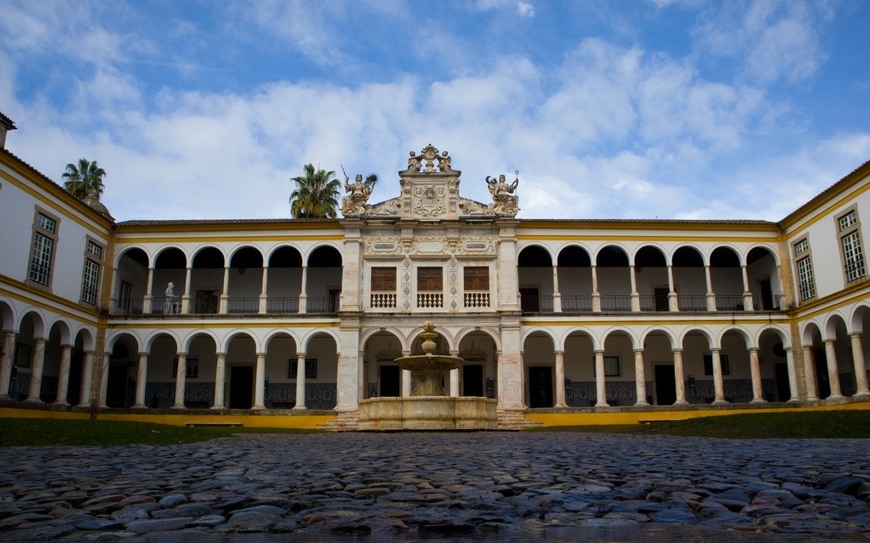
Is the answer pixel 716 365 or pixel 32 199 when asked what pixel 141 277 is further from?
pixel 716 365

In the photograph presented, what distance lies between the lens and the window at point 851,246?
21625 millimetres

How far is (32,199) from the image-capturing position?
2123 centimetres

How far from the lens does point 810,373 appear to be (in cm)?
2489

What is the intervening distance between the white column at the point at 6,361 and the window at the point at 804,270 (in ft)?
83.9

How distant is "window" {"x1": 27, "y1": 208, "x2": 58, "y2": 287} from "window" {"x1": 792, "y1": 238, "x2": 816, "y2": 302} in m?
25.1

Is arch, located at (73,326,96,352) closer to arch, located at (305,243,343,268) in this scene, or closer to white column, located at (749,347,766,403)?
arch, located at (305,243,343,268)

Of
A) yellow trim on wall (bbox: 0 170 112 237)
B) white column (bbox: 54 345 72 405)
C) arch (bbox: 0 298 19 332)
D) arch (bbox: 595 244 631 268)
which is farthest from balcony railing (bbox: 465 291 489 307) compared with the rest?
arch (bbox: 0 298 19 332)

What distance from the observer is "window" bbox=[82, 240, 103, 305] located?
80.4ft

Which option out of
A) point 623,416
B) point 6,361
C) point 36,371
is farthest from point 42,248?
point 623,416

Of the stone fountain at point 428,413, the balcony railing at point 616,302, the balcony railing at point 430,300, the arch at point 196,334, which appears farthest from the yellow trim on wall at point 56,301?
the balcony railing at point 616,302

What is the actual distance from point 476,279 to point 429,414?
38.4 ft

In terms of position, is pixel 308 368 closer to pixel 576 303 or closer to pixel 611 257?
pixel 576 303

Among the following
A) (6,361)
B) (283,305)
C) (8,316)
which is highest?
(283,305)

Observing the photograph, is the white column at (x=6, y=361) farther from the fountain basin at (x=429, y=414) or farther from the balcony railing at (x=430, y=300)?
the balcony railing at (x=430, y=300)
